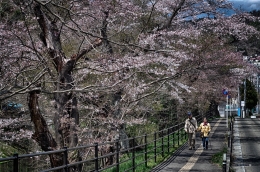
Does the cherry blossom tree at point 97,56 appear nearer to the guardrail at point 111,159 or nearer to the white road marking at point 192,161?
the guardrail at point 111,159

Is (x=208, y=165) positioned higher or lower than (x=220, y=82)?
lower

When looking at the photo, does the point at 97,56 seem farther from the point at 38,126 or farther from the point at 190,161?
the point at 190,161

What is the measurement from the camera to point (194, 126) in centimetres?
2169

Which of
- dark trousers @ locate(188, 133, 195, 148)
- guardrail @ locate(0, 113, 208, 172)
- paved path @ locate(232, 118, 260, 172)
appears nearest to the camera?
guardrail @ locate(0, 113, 208, 172)

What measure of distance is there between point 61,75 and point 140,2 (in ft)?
27.0

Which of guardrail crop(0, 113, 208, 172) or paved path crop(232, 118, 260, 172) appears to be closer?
guardrail crop(0, 113, 208, 172)

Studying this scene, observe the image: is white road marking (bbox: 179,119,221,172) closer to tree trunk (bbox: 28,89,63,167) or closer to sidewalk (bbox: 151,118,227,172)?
sidewalk (bbox: 151,118,227,172)

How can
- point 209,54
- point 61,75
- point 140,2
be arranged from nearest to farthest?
point 61,75 < point 140,2 < point 209,54

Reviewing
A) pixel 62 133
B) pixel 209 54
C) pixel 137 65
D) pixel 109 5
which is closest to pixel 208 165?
pixel 137 65

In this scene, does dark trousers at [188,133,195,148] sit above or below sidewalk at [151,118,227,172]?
above

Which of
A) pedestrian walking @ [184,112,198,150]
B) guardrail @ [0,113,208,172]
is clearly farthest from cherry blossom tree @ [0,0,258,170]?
pedestrian walking @ [184,112,198,150]

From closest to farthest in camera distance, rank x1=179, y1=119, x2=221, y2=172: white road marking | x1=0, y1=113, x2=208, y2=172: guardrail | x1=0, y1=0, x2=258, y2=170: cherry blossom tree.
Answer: x1=0, y1=113, x2=208, y2=172: guardrail, x1=0, y1=0, x2=258, y2=170: cherry blossom tree, x1=179, y1=119, x2=221, y2=172: white road marking

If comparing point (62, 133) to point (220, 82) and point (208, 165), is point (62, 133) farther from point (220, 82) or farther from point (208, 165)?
point (220, 82)

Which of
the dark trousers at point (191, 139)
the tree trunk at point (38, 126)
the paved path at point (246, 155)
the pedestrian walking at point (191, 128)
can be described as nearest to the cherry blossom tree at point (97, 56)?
the tree trunk at point (38, 126)
